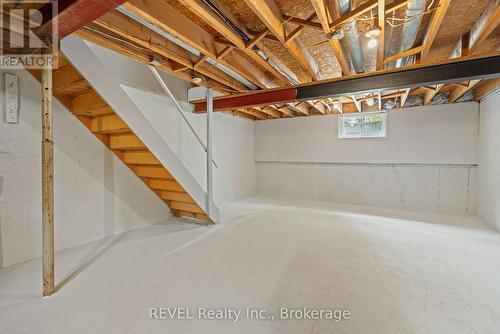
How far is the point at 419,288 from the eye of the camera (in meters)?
1.78

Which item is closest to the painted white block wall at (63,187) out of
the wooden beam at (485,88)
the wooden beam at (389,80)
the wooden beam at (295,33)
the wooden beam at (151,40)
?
the wooden beam at (151,40)

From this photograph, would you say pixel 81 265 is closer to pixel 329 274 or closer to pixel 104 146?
pixel 104 146

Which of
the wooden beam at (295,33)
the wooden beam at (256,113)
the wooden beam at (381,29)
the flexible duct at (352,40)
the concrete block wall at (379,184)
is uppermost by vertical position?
the wooden beam at (256,113)

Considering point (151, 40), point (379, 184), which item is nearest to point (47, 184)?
point (151, 40)

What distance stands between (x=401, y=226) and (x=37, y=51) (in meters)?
4.62

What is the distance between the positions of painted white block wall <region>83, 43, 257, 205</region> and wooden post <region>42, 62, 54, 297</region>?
1375 mm

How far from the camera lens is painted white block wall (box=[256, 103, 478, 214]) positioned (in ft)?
13.9

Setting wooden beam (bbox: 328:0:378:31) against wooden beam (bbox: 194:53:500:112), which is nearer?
wooden beam (bbox: 328:0:378:31)

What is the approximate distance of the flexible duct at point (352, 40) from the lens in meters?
1.67

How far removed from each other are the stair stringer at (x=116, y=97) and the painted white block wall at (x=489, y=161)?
14.7ft

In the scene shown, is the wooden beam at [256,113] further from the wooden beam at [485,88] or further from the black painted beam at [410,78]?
the wooden beam at [485,88]

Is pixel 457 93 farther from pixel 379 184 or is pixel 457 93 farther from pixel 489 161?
pixel 379 184

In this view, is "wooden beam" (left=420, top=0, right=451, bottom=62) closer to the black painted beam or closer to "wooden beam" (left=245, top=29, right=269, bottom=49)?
the black painted beam

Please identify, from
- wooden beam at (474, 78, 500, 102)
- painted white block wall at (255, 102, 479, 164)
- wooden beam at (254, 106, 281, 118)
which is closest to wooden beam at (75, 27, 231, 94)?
wooden beam at (254, 106, 281, 118)
